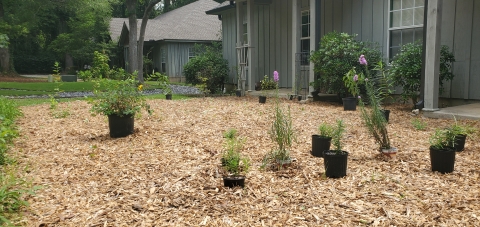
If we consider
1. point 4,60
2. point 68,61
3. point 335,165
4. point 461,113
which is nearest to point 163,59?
point 68,61

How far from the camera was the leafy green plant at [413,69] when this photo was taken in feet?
25.6

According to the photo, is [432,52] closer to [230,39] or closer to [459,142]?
[459,142]

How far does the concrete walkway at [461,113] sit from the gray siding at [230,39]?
9176 millimetres

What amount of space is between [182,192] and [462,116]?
18.1 ft

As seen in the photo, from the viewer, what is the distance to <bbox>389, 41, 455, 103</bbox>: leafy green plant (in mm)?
7793

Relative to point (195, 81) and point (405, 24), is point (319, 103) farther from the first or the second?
point (195, 81)

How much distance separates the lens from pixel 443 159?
382 cm

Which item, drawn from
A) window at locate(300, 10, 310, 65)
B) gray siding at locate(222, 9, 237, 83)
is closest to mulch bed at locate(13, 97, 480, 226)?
window at locate(300, 10, 310, 65)

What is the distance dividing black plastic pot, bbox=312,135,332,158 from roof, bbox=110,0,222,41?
838 inches

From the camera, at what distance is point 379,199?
321cm

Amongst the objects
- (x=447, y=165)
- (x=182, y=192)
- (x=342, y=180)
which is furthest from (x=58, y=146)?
(x=447, y=165)

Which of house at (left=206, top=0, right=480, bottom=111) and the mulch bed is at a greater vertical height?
house at (left=206, top=0, right=480, bottom=111)

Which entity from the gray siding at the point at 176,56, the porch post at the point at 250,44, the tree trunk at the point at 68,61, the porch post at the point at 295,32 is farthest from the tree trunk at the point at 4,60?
the porch post at the point at 295,32

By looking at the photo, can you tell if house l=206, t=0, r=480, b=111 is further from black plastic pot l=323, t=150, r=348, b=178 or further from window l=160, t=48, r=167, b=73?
window l=160, t=48, r=167, b=73
